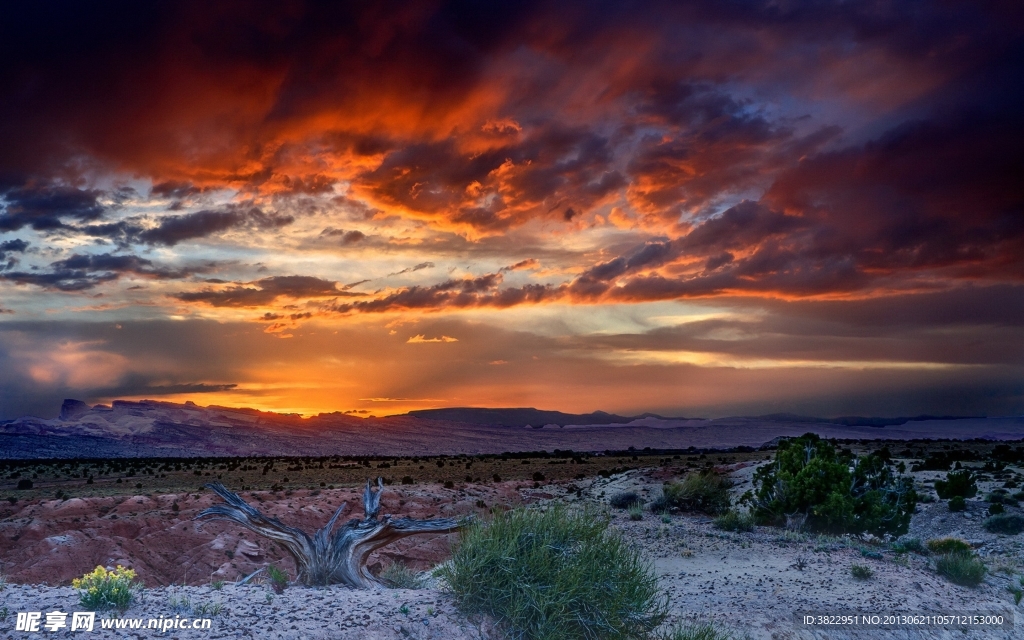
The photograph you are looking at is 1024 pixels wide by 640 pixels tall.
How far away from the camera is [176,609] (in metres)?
8.29

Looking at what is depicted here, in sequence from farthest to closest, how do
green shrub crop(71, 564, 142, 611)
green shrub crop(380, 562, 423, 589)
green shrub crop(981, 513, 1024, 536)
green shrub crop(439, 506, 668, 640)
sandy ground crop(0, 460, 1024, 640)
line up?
green shrub crop(981, 513, 1024, 536) → green shrub crop(380, 562, 423, 589) → green shrub crop(439, 506, 668, 640) → sandy ground crop(0, 460, 1024, 640) → green shrub crop(71, 564, 142, 611)

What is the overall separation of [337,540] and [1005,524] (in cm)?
2313

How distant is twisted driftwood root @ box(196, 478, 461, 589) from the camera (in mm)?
11305

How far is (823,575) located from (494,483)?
36957 mm

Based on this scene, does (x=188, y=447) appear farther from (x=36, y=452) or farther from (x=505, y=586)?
(x=505, y=586)

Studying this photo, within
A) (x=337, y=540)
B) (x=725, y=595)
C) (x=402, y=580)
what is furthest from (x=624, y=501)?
(x=337, y=540)

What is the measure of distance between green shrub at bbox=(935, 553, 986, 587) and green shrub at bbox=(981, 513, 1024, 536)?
29.0ft

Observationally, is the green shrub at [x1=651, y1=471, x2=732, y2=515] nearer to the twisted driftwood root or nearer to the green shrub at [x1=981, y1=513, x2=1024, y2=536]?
the green shrub at [x1=981, y1=513, x2=1024, y2=536]

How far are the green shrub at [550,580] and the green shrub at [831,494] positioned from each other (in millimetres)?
15051

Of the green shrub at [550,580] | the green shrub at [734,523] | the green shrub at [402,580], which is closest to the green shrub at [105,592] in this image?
the green shrub at [550,580]

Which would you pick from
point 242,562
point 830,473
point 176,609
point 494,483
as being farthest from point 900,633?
point 494,483

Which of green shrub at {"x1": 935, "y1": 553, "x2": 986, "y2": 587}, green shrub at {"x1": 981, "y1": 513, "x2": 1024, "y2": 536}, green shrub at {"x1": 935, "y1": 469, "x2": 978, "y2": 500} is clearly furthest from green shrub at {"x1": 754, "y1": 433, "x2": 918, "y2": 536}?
green shrub at {"x1": 935, "y1": 553, "x2": 986, "y2": 587}

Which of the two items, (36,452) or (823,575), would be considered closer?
(823,575)

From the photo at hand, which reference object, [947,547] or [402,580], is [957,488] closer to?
[947,547]
